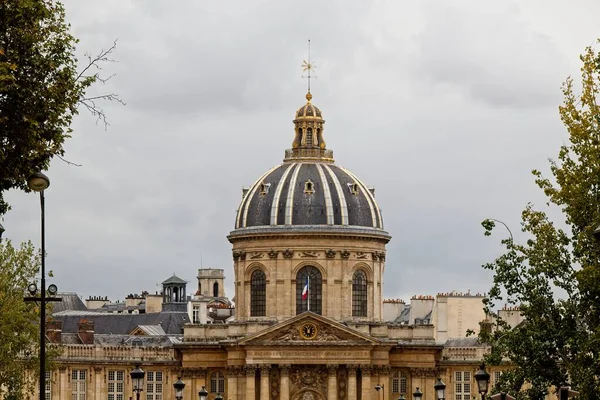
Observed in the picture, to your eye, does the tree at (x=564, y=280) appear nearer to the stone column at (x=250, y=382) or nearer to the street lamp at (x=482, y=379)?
the street lamp at (x=482, y=379)

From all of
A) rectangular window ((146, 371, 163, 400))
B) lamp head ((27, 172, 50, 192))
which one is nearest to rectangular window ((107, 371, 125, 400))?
rectangular window ((146, 371, 163, 400))

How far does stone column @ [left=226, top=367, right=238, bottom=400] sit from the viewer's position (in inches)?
5704

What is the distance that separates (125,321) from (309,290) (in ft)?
97.6

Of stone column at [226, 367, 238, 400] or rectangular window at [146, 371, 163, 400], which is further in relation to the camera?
rectangular window at [146, 371, 163, 400]

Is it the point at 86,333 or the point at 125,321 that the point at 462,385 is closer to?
the point at 86,333

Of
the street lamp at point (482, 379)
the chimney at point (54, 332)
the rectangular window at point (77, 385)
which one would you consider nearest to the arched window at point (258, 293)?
the rectangular window at point (77, 385)

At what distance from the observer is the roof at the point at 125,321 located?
17138 cm

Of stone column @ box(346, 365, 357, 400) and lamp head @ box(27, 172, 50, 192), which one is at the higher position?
stone column @ box(346, 365, 357, 400)

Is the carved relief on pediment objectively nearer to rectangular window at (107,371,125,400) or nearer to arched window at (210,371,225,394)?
arched window at (210,371,225,394)

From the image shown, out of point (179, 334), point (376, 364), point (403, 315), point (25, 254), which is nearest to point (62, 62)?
point (25, 254)

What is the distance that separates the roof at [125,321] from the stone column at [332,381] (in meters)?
29.0

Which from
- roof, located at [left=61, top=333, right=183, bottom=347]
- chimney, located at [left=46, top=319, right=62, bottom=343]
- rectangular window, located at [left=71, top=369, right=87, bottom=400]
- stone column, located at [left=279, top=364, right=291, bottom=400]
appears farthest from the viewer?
roof, located at [left=61, top=333, right=183, bottom=347]

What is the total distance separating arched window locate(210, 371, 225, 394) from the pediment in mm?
4543

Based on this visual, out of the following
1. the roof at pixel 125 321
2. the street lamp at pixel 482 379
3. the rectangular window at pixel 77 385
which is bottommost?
the street lamp at pixel 482 379
